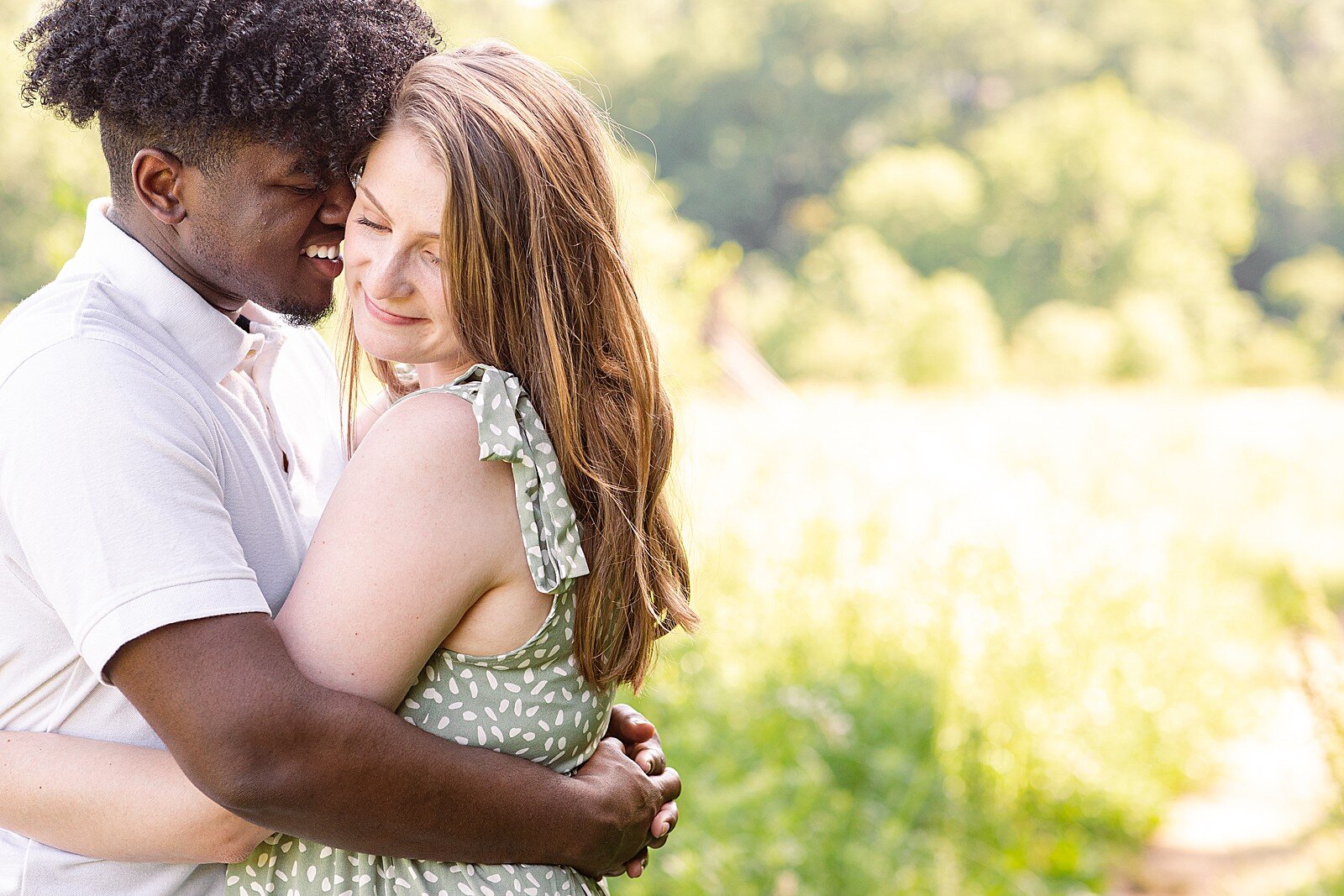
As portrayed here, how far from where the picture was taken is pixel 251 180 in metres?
1.66

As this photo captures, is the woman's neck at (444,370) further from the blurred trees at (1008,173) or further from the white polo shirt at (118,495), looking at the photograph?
the blurred trees at (1008,173)

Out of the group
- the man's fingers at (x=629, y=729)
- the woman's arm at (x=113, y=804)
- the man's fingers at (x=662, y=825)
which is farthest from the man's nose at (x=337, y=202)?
the man's fingers at (x=662, y=825)

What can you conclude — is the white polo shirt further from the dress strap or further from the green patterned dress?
the dress strap

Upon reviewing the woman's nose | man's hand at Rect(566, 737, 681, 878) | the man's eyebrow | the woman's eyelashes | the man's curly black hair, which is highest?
the man's curly black hair

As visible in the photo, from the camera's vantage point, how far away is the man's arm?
4.34 feet

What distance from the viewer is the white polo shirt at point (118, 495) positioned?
132cm

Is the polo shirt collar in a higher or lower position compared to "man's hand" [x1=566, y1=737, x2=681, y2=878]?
higher

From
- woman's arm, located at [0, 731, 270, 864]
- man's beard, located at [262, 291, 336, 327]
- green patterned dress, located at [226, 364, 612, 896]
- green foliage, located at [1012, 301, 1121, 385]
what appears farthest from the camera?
green foliage, located at [1012, 301, 1121, 385]

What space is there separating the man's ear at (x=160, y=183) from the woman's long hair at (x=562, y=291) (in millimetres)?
298

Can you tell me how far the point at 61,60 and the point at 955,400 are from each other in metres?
14.6

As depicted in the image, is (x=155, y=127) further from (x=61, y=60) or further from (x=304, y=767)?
(x=304, y=767)

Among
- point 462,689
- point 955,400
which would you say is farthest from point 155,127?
point 955,400

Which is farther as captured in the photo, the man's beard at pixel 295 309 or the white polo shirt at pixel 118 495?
the man's beard at pixel 295 309

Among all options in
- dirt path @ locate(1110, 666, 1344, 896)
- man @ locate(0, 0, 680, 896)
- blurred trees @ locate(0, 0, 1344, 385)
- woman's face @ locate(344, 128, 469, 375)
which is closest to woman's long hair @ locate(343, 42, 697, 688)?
woman's face @ locate(344, 128, 469, 375)
